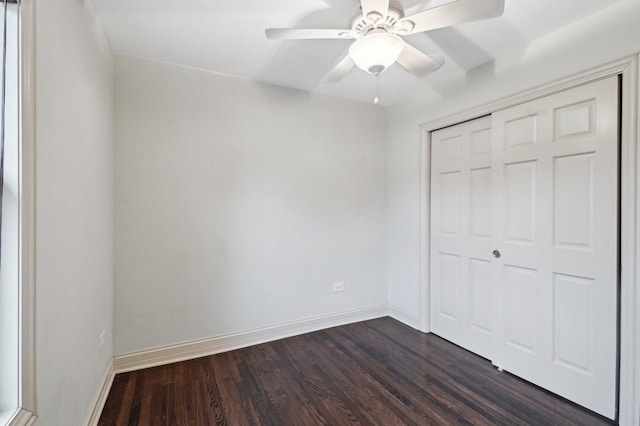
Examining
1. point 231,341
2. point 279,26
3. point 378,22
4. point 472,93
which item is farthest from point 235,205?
point 472,93

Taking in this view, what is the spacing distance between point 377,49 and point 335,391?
86.1 inches

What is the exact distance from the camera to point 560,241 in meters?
2.05

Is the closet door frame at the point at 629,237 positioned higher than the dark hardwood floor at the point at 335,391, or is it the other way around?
the closet door frame at the point at 629,237

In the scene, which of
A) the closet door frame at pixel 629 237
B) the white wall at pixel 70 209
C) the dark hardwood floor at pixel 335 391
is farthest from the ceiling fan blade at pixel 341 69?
the dark hardwood floor at pixel 335 391

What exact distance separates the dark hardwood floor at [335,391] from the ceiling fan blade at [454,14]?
2.24 metres

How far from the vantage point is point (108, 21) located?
1.95 metres

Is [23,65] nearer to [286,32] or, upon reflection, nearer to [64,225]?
[64,225]

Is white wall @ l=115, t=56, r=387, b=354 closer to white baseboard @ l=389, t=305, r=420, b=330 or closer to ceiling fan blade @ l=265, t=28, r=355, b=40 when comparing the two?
white baseboard @ l=389, t=305, r=420, b=330

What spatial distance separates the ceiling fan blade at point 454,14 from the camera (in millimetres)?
1320

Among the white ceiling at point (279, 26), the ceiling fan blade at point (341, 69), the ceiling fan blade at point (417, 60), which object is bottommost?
the ceiling fan blade at point (417, 60)

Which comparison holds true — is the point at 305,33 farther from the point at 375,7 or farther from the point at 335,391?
the point at 335,391

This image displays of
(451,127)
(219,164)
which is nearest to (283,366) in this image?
(219,164)

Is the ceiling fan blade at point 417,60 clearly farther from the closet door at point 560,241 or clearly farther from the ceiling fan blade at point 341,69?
the closet door at point 560,241

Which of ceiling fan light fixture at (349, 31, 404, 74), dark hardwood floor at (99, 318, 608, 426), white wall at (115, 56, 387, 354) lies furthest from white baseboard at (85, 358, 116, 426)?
ceiling fan light fixture at (349, 31, 404, 74)
